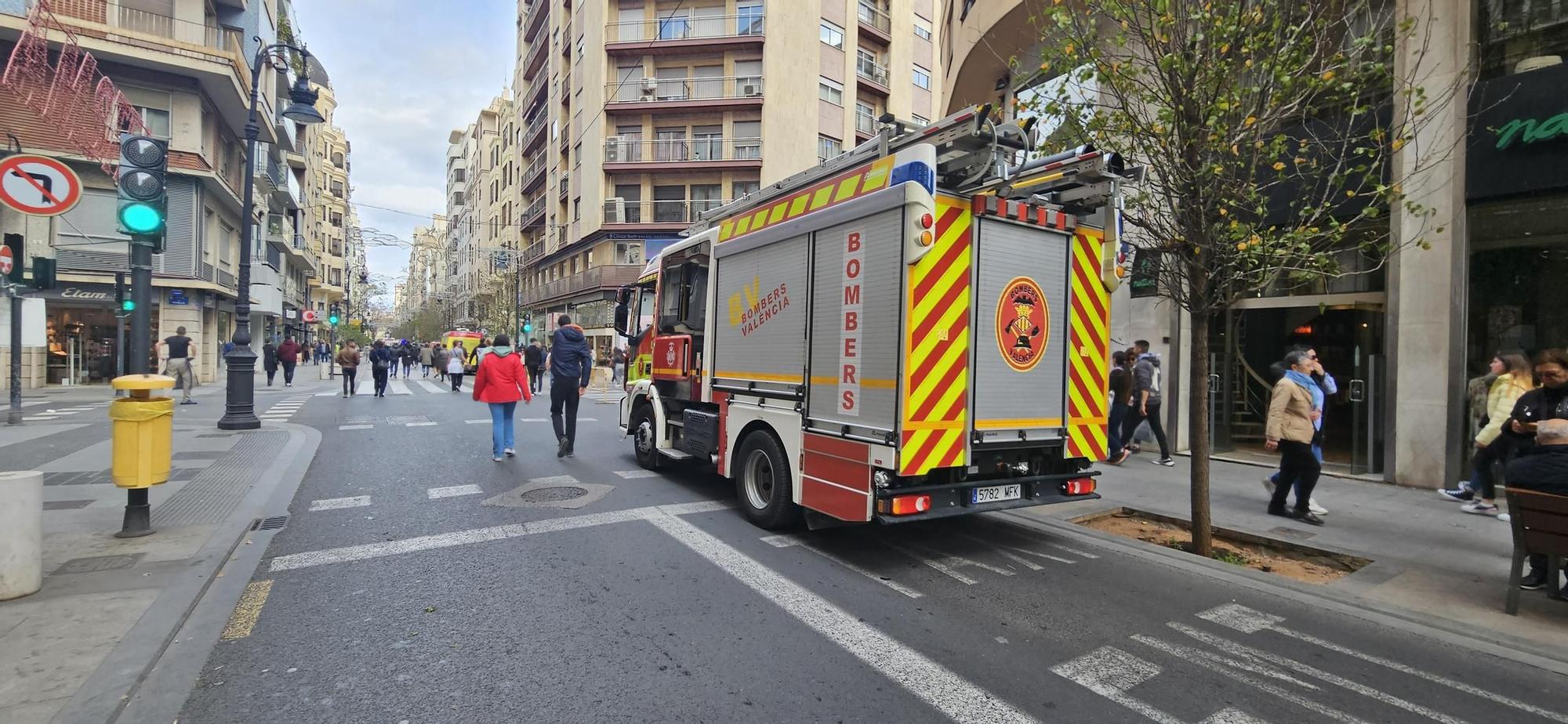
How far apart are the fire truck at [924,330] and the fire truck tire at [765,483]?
2 centimetres

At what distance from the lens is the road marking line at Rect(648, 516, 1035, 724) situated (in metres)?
3.01

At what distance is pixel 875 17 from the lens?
3709 cm

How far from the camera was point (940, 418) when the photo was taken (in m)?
4.86

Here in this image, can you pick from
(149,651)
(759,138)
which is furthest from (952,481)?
(759,138)

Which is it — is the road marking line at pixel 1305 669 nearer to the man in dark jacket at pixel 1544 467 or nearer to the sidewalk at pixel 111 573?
the man in dark jacket at pixel 1544 467

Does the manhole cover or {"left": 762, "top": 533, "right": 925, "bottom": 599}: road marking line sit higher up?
the manhole cover

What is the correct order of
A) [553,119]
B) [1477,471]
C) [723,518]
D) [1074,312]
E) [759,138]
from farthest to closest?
[553,119] < [759,138] < [1477,471] < [723,518] < [1074,312]

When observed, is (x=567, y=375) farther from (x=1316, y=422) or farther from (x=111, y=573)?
(x=1316, y=422)

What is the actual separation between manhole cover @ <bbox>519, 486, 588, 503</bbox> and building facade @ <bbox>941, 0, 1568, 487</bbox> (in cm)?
574

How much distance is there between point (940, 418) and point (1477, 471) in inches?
241

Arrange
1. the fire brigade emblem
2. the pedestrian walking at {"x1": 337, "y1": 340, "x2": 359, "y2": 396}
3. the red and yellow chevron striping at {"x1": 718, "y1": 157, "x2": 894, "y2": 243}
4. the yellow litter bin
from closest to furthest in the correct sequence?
the yellow litter bin < the red and yellow chevron striping at {"x1": 718, "y1": 157, "x2": 894, "y2": 243} < the fire brigade emblem < the pedestrian walking at {"x1": 337, "y1": 340, "x2": 359, "y2": 396}

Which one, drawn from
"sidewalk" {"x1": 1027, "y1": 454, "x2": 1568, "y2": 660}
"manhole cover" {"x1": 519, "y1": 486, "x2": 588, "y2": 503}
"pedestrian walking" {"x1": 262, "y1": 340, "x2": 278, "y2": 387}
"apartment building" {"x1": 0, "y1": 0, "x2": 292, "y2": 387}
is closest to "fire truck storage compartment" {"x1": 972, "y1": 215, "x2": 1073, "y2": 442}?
"sidewalk" {"x1": 1027, "y1": 454, "x2": 1568, "y2": 660}

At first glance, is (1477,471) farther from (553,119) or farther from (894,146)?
(553,119)

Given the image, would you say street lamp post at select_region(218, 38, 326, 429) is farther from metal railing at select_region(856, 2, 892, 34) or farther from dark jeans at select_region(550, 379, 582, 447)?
metal railing at select_region(856, 2, 892, 34)
